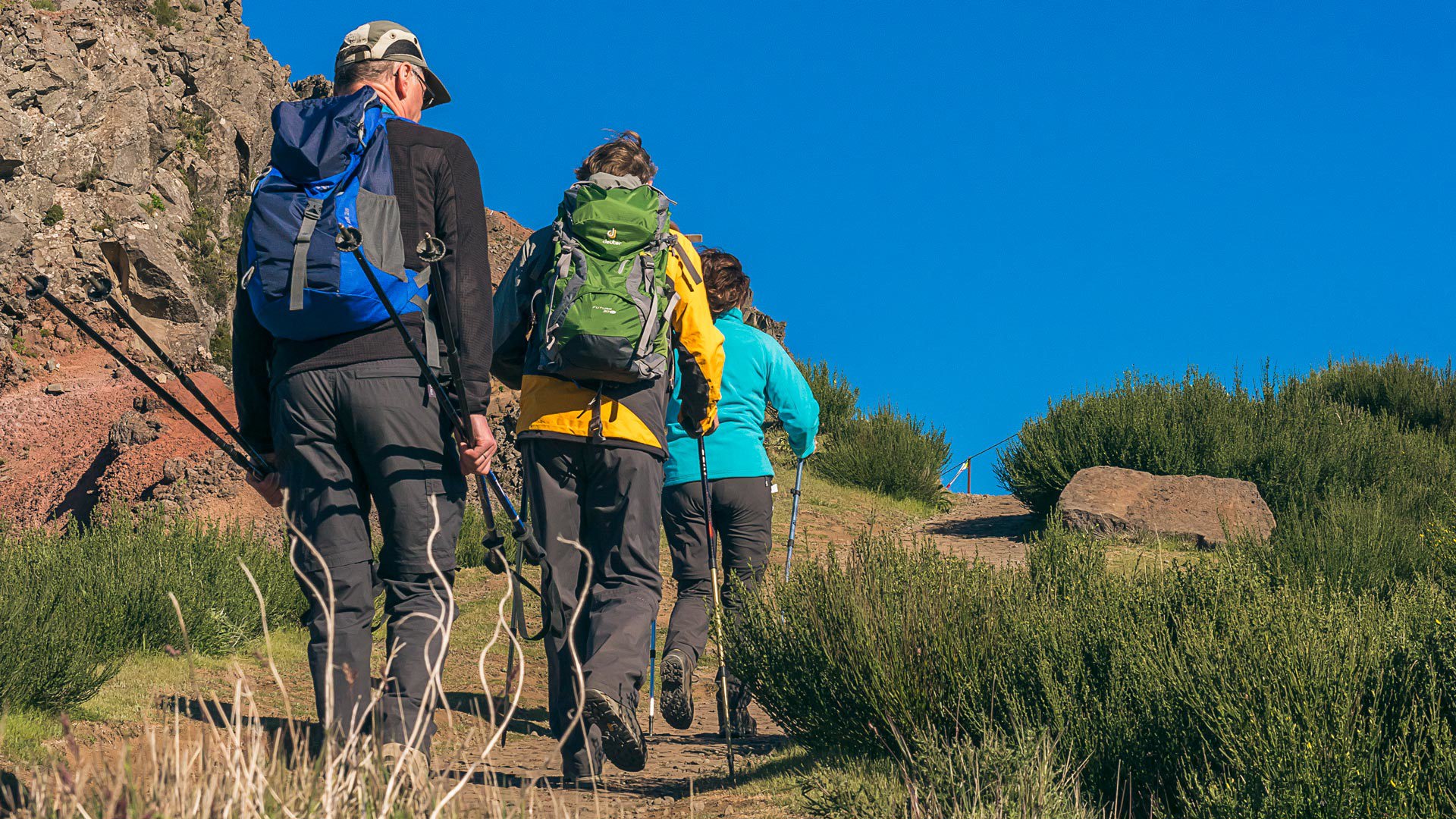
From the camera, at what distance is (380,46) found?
3.47 metres

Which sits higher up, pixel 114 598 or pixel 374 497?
pixel 374 497

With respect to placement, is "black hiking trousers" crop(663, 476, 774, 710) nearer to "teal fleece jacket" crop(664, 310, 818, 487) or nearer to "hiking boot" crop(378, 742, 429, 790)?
"teal fleece jacket" crop(664, 310, 818, 487)

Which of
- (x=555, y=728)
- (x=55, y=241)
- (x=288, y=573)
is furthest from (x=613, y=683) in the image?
(x=55, y=241)

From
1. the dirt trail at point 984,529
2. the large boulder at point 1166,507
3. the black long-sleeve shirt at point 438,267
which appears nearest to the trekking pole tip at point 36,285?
the black long-sleeve shirt at point 438,267

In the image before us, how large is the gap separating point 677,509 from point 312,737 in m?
1.69

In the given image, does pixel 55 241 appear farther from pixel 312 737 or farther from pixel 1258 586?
pixel 1258 586

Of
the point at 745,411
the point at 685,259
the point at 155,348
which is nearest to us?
the point at 155,348

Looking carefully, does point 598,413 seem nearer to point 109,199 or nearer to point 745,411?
point 745,411

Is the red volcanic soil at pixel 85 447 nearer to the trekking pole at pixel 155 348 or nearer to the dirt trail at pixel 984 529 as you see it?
the trekking pole at pixel 155 348

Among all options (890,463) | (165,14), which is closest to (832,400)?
(890,463)

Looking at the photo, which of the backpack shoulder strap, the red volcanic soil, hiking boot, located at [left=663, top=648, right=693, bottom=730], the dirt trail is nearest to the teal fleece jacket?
the backpack shoulder strap

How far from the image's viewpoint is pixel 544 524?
4020mm

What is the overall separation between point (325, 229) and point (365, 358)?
0.35m

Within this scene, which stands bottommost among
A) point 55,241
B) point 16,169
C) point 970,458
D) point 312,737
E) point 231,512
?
point 312,737
